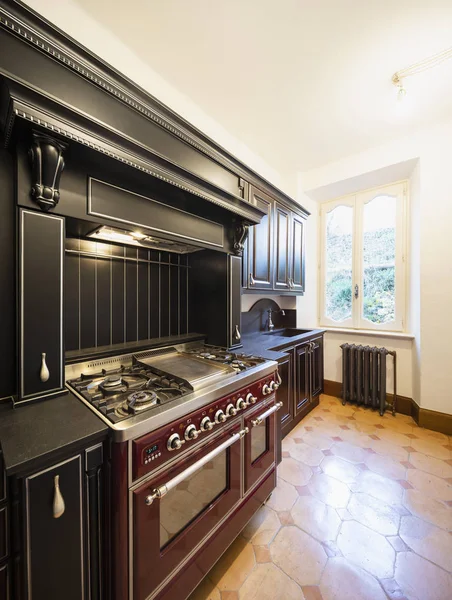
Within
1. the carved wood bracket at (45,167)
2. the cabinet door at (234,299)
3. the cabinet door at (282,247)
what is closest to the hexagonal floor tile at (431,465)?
the cabinet door at (234,299)

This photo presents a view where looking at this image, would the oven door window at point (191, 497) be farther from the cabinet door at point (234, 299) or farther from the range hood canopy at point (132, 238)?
the range hood canopy at point (132, 238)

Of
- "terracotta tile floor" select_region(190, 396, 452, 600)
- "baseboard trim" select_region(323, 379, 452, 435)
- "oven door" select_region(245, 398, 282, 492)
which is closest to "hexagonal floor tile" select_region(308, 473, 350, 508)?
"terracotta tile floor" select_region(190, 396, 452, 600)

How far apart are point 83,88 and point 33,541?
1.59 metres

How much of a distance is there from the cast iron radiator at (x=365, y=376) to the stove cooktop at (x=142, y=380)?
2.10 m

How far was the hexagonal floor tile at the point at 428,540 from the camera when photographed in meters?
1.28

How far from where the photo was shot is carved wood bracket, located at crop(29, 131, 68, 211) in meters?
0.92

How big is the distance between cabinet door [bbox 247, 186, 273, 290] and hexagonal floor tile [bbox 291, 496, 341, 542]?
64.8 inches

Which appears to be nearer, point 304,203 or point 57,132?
point 57,132

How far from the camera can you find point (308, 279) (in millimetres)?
3473

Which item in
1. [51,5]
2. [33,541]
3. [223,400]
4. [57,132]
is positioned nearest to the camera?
[33,541]

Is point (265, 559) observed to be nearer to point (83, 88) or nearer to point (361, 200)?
point (83, 88)

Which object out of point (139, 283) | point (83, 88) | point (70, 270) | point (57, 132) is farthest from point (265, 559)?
point (83, 88)

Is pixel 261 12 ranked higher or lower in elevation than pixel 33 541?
higher

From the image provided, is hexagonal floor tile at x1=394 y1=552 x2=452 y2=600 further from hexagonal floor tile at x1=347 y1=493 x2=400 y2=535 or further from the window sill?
the window sill
